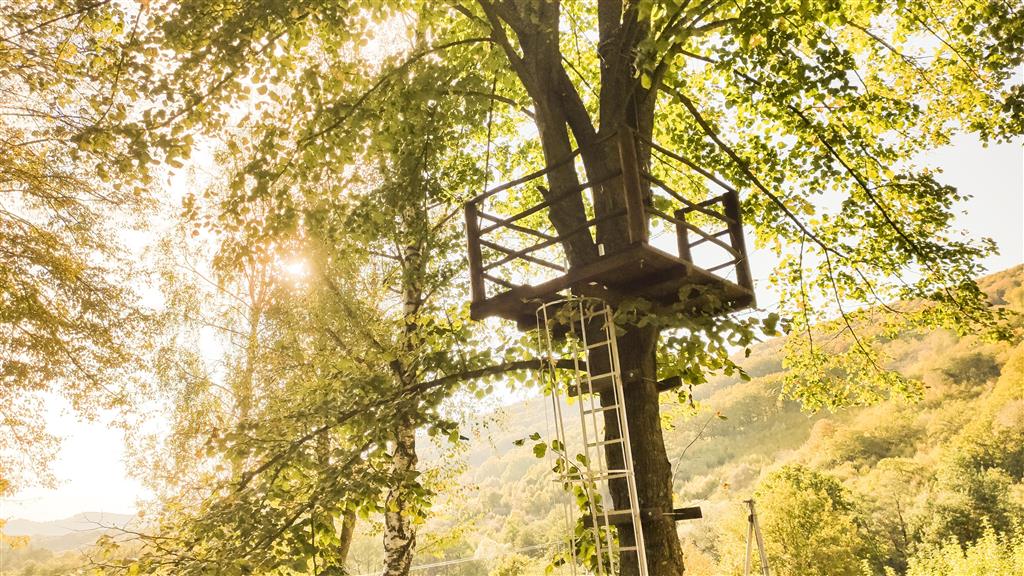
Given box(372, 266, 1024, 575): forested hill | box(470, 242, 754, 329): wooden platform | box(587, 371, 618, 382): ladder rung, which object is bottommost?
box(372, 266, 1024, 575): forested hill

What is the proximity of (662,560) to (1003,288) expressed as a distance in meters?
134

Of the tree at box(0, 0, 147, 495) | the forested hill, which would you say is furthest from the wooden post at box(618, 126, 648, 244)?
the tree at box(0, 0, 147, 495)

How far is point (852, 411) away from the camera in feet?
362

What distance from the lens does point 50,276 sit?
43.4 ft

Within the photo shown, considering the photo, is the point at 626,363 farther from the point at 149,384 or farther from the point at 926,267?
the point at 149,384

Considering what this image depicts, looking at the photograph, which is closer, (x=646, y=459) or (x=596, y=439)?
(x=596, y=439)

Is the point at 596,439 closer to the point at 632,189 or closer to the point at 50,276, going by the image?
the point at 632,189

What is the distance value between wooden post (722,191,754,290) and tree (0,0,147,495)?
11.1 m

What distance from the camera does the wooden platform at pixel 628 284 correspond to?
5.93m

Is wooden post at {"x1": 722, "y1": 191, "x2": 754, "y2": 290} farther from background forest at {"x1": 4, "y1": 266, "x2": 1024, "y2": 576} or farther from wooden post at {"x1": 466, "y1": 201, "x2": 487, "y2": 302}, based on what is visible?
wooden post at {"x1": 466, "y1": 201, "x2": 487, "y2": 302}

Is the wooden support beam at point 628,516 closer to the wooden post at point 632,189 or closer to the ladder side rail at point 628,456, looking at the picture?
the ladder side rail at point 628,456

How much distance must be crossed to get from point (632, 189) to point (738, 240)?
2410 millimetres

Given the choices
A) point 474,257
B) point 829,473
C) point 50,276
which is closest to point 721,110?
point 474,257

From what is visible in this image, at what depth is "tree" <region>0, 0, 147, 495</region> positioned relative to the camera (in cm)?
1248
